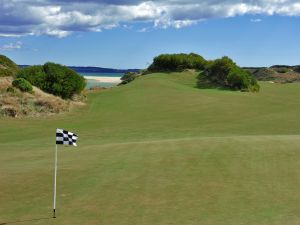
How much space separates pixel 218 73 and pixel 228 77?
4.98 m

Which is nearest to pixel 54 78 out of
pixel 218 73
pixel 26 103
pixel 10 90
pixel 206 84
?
pixel 10 90

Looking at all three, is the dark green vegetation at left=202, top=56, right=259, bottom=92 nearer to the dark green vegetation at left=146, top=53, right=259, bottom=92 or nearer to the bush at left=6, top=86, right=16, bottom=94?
the dark green vegetation at left=146, top=53, right=259, bottom=92

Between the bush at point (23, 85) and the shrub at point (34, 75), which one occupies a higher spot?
the shrub at point (34, 75)

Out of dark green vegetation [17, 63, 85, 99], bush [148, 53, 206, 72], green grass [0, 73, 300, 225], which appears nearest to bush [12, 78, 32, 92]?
dark green vegetation [17, 63, 85, 99]

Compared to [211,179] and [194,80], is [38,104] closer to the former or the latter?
[211,179]

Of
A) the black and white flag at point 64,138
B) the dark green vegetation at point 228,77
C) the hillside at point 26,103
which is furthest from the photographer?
the dark green vegetation at point 228,77

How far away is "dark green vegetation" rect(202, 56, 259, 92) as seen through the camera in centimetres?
8331

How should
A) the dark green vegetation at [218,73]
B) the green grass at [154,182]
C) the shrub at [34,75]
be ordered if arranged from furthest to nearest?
1. the dark green vegetation at [218,73]
2. the shrub at [34,75]
3. the green grass at [154,182]

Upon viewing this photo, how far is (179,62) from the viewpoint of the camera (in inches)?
4232

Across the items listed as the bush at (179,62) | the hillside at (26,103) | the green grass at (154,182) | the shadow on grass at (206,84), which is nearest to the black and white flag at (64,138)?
the green grass at (154,182)

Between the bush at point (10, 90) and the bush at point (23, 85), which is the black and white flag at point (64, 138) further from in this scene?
the bush at point (23, 85)

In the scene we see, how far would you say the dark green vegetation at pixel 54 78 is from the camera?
57.6 meters

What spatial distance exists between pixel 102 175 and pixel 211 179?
4.10m

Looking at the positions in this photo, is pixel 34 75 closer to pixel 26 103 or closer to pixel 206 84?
pixel 26 103
